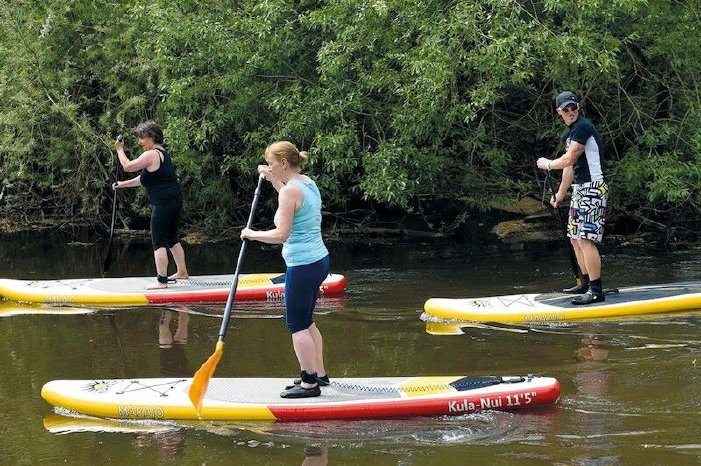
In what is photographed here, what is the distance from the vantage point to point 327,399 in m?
6.21

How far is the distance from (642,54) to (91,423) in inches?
337

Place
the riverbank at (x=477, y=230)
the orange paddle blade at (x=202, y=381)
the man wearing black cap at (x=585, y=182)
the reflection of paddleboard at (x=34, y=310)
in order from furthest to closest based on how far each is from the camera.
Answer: the riverbank at (x=477, y=230) < the reflection of paddleboard at (x=34, y=310) < the man wearing black cap at (x=585, y=182) < the orange paddle blade at (x=202, y=381)

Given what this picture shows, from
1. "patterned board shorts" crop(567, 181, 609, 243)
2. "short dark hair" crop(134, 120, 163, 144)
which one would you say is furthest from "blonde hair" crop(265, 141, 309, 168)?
"short dark hair" crop(134, 120, 163, 144)

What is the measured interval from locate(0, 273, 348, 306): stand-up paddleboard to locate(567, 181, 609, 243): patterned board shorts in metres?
2.61

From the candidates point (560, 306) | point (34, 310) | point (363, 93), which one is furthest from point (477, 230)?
point (34, 310)

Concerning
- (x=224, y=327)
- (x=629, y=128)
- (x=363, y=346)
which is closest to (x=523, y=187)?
(x=629, y=128)

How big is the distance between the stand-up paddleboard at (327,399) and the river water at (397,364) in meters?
0.07

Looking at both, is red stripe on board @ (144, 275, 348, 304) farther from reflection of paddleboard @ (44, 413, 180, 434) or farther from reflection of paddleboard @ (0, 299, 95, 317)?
reflection of paddleboard @ (44, 413, 180, 434)

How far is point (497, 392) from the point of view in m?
6.18

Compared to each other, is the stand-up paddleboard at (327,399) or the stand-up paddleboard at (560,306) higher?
the stand-up paddleboard at (560,306)

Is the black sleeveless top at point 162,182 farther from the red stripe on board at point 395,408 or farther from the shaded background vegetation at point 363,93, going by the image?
the red stripe on board at point 395,408

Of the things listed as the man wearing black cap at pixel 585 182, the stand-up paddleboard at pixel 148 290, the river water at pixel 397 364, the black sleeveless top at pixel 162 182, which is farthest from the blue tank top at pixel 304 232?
the black sleeveless top at pixel 162 182

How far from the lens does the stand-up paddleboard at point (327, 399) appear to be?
6133 millimetres

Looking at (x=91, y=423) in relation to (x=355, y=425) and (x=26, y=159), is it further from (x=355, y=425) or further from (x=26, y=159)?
(x=26, y=159)
